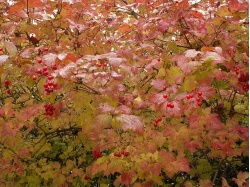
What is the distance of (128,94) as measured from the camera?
2.63 m

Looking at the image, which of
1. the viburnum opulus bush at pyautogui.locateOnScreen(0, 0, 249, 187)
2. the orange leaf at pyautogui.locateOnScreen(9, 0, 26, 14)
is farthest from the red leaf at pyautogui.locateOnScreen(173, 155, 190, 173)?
the orange leaf at pyautogui.locateOnScreen(9, 0, 26, 14)

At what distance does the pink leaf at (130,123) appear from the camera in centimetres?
211

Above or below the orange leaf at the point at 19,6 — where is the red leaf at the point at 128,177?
below

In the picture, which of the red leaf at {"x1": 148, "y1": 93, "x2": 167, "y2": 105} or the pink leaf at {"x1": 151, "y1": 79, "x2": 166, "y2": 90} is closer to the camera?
the red leaf at {"x1": 148, "y1": 93, "x2": 167, "y2": 105}

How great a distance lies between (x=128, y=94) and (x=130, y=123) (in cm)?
54

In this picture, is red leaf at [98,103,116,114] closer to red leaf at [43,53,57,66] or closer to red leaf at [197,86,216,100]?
red leaf at [43,53,57,66]

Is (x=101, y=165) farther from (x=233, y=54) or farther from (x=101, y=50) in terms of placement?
(x=233, y=54)

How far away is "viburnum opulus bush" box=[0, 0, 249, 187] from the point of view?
227 cm

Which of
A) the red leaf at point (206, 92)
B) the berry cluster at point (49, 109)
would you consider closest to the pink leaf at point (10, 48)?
the berry cluster at point (49, 109)

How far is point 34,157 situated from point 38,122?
43 cm

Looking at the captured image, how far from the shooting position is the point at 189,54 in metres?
2.05

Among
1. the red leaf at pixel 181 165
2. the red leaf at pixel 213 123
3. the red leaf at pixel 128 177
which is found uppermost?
the red leaf at pixel 213 123

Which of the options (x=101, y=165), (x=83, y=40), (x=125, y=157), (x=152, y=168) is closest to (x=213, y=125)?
(x=152, y=168)

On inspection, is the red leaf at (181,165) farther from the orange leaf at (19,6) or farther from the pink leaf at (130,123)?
the orange leaf at (19,6)
